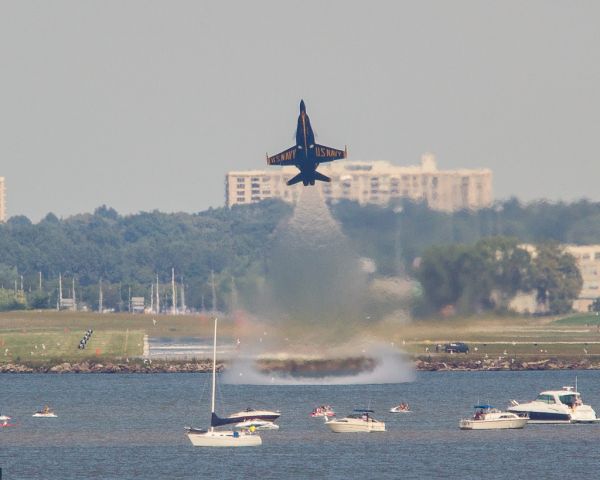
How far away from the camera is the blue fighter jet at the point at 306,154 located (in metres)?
186

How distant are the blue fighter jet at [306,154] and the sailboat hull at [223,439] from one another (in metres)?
38.5

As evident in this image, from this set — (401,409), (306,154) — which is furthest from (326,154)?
(401,409)

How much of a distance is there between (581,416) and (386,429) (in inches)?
700

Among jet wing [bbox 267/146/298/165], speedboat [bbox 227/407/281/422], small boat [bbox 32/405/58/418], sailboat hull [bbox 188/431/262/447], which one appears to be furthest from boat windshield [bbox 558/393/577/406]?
small boat [bbox 32/405/58/418]

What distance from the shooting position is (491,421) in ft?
550

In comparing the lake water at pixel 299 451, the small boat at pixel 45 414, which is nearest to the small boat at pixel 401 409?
the lake water at pixel 299 451

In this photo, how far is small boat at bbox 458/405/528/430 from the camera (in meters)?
168

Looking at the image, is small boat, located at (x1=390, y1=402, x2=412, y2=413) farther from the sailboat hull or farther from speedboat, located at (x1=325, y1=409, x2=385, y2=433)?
the sailboat hull

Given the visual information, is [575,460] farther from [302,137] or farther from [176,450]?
[302,137]

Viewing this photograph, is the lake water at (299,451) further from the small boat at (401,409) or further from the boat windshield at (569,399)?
the boat windshield at (569,399)

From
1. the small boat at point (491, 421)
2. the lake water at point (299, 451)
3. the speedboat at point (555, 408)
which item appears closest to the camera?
the lake water at point (299, 451)

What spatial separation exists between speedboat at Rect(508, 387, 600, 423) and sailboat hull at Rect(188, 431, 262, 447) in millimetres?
27362

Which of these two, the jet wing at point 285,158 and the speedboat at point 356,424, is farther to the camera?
the jet wing at point 285,158

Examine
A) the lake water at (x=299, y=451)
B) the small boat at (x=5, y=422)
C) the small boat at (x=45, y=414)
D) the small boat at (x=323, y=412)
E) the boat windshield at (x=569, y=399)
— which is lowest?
the lake water at (x=299, y=451)
